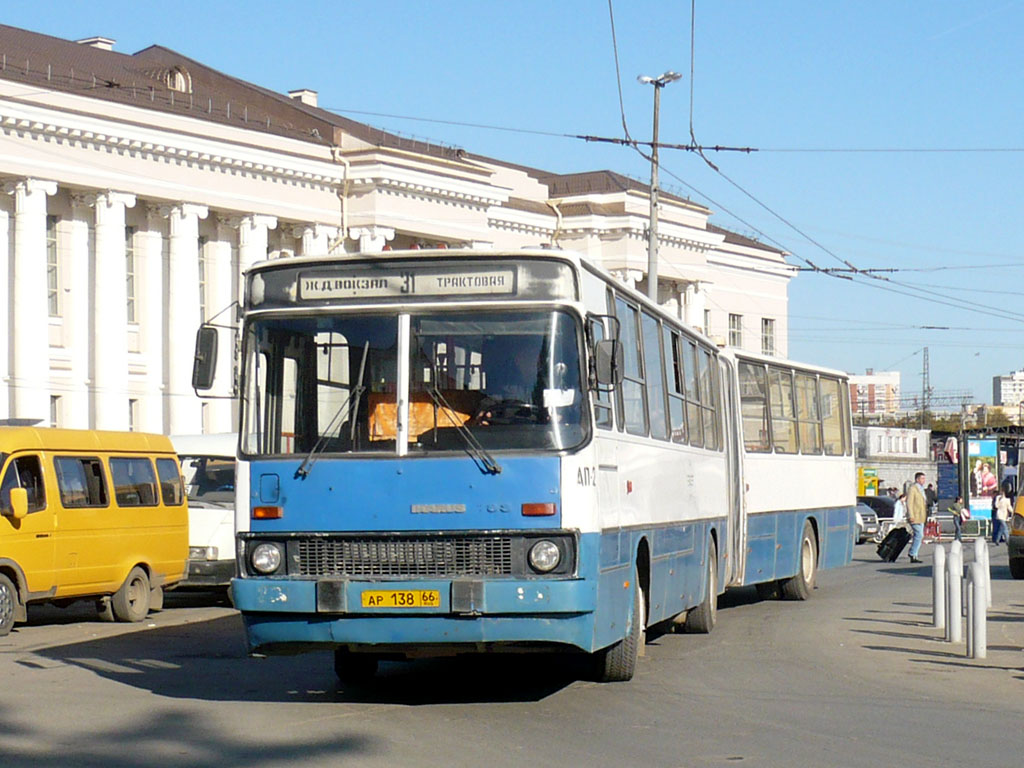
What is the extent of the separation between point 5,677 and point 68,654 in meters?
2.04

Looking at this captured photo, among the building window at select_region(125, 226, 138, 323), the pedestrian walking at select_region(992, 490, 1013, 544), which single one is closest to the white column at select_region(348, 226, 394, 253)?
the building window at select_region(125, 226, 138, 323)

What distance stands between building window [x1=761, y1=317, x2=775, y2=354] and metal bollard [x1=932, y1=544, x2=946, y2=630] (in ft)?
217

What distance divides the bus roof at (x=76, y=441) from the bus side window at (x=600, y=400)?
27.8ft

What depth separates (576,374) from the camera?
10750mm

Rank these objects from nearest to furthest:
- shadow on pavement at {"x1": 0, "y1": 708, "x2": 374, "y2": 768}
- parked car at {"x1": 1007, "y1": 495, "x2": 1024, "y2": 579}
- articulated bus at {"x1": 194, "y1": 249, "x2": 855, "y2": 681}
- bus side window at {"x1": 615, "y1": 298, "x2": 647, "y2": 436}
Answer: shadow on pavement at {"x1": 0, "y1": 708, "x2": 374, "y2": 768} → articulated bus at {"x1": 194, "y1": 249, "x2": 855, "y2": 681} → bus side window at {"x1": 615, "y1": 298, "x2": 647, "y2": 436} → parked car at {"x1": 1007, "y1": 495, "x2": 1024, "y2": 579}

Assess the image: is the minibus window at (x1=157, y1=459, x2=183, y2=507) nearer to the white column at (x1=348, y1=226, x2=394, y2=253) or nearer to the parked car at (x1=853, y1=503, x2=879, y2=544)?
the parked car at (x1=853, y1=503, x2=879, y2=544)

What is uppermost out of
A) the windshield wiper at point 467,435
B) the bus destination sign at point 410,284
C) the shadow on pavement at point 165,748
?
the bus destination sign at point 410,284

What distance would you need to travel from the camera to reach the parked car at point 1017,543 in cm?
2617

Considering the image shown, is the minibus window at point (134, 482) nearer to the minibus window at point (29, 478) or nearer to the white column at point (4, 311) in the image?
the minibus window at point (29, 478)

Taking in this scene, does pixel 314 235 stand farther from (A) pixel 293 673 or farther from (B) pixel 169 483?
(A) pixel 293 673

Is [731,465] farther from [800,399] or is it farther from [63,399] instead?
[63,399]

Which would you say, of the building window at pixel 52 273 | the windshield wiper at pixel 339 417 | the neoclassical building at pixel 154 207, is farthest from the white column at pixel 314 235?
the windshield wiper at pixel 339 417

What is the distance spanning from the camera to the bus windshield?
10.7 meters

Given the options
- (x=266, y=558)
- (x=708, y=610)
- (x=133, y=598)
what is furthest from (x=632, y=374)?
(x=133, y=598)
